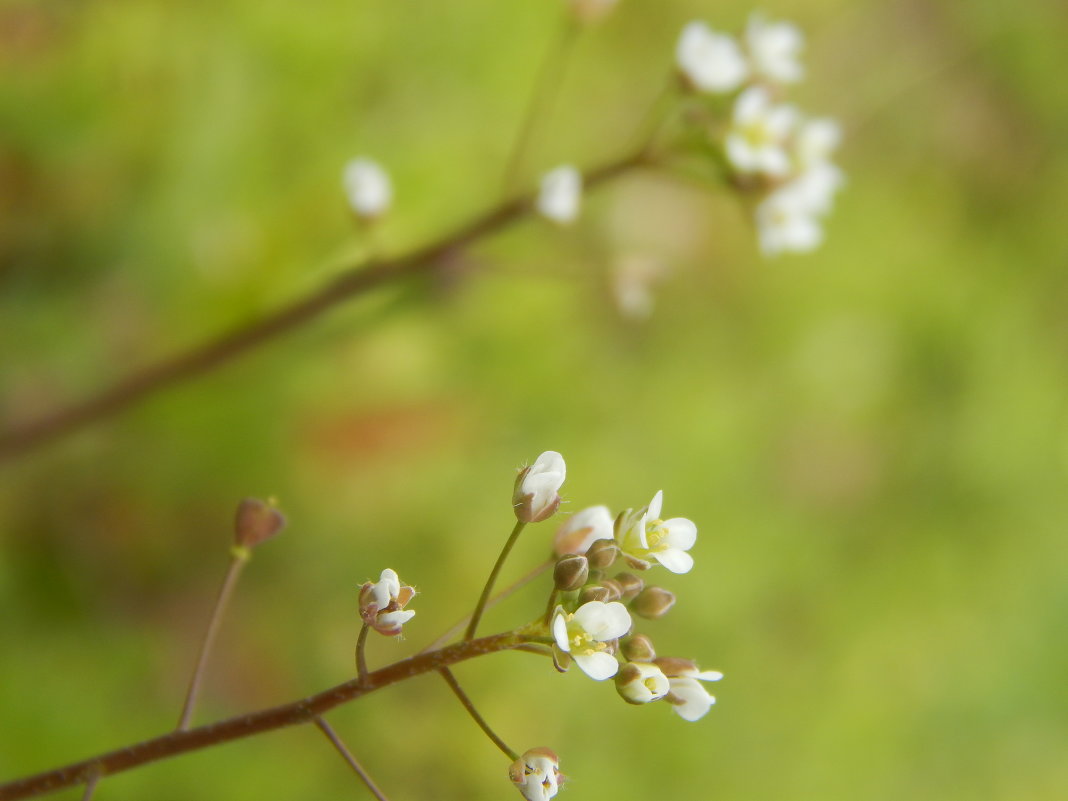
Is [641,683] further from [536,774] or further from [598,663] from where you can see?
[536,774]

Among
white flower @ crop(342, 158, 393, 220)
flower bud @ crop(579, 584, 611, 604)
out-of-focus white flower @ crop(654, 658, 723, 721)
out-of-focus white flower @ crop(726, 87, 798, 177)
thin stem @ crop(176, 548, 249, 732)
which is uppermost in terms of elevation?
white flower @ crop(342, 158, 393, 220)

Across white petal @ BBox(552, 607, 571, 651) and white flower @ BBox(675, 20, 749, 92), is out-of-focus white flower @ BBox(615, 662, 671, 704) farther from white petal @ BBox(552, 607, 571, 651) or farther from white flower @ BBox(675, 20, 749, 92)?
white flower @ BBox(675, 20, 749, 92)

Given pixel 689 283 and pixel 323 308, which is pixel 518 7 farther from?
pixel 323 308

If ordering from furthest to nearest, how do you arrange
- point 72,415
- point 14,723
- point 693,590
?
point 693,590 → point 14,723 → point 72,415

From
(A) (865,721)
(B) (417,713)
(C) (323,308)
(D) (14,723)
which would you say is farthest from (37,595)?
(A) (865,721)

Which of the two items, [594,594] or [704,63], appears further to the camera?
[704,63]

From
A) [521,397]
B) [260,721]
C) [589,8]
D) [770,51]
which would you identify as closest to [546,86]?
[521,397]

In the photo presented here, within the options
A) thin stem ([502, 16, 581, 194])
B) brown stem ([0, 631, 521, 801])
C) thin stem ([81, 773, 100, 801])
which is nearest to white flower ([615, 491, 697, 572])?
brown stem ([0, 631, 521, 801])
